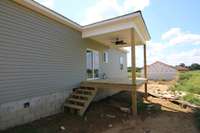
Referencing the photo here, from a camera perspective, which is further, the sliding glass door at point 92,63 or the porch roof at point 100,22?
the sliding glass door at point 92,63

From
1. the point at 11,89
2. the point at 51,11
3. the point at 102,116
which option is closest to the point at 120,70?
the point at 102,116

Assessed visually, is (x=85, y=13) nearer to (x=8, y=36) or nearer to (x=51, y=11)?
(x=51, y=11)

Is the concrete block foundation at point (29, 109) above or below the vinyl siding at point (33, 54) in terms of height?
below

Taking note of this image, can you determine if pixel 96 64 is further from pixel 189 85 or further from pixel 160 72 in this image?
pixel 160 72

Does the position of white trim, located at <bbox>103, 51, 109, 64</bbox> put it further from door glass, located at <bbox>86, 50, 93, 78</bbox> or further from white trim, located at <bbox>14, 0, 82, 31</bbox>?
white trim, located at <bbox>14, 0, 82, 31</bbox>

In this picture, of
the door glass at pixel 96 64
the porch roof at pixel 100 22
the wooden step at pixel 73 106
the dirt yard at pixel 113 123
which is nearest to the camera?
the dirt yard at pixel 113 123

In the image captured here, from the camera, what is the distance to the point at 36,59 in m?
5.66

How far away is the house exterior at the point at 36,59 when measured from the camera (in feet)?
15.4

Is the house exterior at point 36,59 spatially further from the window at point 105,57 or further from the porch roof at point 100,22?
the window at point 105,57

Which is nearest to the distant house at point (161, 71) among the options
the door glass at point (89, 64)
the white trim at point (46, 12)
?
the door glass at point (89, 64)

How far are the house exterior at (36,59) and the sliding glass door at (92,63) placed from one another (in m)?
0.71

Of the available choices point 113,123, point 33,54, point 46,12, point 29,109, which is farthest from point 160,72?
point 29,109

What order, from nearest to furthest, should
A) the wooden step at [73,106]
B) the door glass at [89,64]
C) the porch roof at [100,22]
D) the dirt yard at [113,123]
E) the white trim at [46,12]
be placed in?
the dirt yard at [113,123] < the white trim at [46,12] < the porch roof at [100,22] < the wooden step at [73,106] < the door glass at [89,64]

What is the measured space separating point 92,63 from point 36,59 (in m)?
4.46
